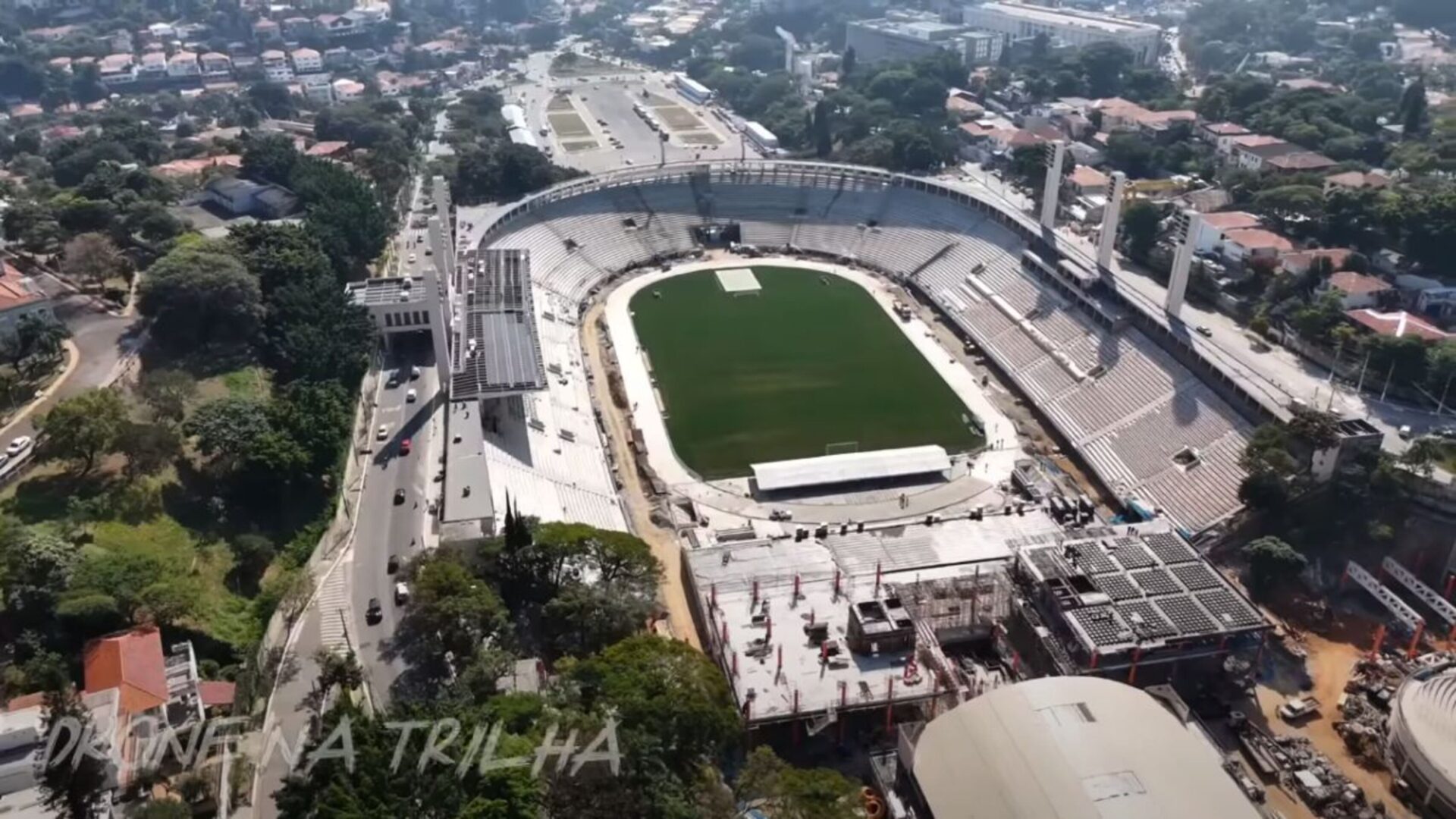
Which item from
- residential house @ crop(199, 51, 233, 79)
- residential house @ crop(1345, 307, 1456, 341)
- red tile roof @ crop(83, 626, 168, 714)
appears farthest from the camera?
residential house @ crop(199, 51, 233, 79)

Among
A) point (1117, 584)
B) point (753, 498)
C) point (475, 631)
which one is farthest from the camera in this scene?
point (753, 498)

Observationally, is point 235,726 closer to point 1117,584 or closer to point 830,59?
point 1117,584

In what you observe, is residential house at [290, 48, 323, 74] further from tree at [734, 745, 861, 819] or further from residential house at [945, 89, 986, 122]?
tree at [734, 745, 861, 819]

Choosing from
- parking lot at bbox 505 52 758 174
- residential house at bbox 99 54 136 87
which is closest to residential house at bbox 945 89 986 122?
parking lot at bbox 505 52 758 174

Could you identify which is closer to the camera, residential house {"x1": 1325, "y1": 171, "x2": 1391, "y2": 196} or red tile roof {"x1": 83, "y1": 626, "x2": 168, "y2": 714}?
red tile roof {"x1": 83, "y1": 626, "x2": 168, "y2": 714}

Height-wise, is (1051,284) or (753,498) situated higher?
(1051,284)

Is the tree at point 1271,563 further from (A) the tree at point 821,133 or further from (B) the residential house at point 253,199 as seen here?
(A) the tree at point 821,133

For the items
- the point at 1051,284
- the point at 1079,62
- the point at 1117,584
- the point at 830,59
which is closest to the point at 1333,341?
the point at 1051,284
